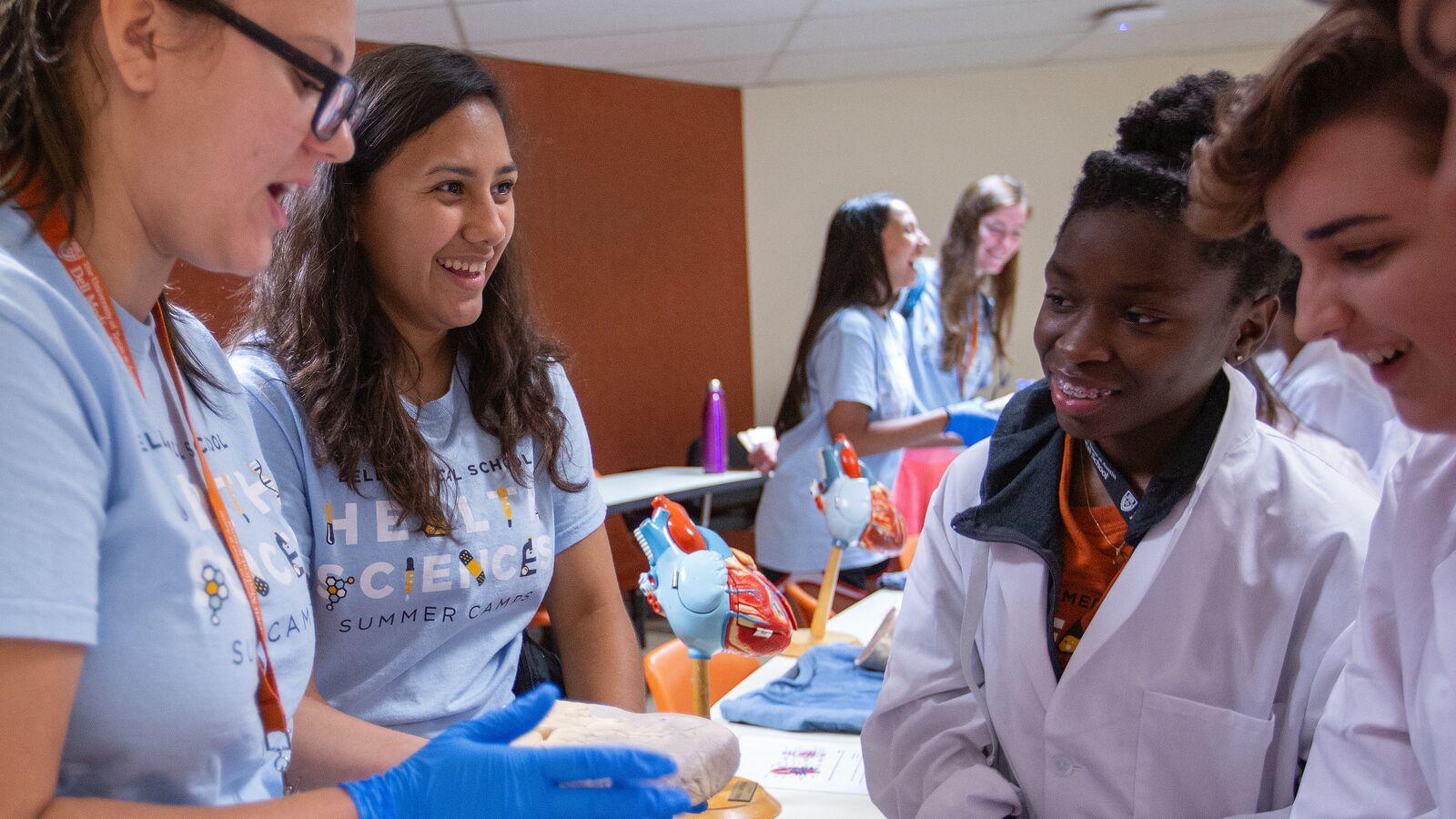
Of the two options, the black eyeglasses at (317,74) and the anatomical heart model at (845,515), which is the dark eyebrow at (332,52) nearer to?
the black eyeglasses at (317,74)

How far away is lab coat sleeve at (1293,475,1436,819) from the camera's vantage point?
104 centimetres

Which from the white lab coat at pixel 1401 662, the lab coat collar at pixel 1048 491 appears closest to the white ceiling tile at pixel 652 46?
the lab coat collar at pixel 1048 491

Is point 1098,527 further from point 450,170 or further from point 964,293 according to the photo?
point 964,293

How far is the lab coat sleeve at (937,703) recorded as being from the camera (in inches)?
53.7

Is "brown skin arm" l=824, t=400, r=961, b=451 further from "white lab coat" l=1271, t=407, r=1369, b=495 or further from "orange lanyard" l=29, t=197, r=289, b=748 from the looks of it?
"orange lanyard" l=29, t=197, r=289, b=748

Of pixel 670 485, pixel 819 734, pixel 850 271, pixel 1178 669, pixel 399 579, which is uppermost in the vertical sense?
pixel 850 271

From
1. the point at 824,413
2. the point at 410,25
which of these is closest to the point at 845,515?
the point at 824,413

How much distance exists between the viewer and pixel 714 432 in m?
4.68

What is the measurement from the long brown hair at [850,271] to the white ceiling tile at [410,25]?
202 cm

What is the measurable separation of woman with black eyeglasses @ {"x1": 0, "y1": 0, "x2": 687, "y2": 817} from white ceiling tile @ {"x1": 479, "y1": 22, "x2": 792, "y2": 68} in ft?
15.7

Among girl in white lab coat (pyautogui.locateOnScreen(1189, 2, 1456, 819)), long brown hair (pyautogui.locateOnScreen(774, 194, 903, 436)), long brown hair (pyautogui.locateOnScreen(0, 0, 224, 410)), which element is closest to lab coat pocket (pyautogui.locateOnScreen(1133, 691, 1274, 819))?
girl in white lab coat (pyautogui.locateOnScreen(1189, 2, 1456, 819))

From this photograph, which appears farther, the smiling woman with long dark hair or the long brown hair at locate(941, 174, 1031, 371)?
the long brown hair at locate(941, 174, 1031, 371)

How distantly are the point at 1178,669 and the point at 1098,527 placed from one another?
23 centimetres

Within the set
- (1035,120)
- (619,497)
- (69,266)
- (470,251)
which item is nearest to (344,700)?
(470,251)
